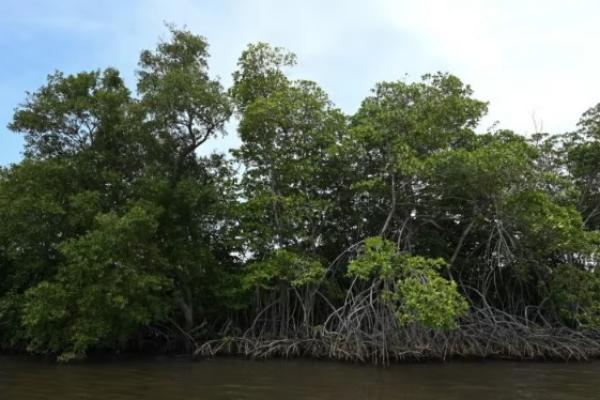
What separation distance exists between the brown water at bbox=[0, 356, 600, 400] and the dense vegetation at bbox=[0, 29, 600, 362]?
2.89 feet

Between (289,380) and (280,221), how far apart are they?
5583 millimetres

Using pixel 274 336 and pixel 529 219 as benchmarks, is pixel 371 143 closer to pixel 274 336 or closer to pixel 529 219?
pixel 529 219

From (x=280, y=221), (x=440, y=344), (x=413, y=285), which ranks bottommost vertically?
(x=440, y=344)

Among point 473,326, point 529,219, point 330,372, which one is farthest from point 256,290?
point 529,219

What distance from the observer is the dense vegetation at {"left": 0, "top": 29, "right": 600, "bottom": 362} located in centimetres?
1333

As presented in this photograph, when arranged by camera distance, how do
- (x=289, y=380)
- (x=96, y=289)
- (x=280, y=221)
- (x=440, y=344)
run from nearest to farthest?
(x=289, y=380) < (x=96, y=289) < (x=440, y=344) < (x=280, y=221)

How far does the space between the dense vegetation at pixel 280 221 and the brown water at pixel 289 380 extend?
2.89 ft

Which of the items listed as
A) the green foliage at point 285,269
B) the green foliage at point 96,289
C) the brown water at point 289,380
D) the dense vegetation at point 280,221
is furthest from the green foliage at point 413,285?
the green foliage at point 96,289

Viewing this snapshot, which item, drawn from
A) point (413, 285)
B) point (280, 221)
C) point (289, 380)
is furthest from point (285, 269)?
point (289, 380)

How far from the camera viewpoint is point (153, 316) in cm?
1445

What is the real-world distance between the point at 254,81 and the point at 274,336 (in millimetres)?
6982

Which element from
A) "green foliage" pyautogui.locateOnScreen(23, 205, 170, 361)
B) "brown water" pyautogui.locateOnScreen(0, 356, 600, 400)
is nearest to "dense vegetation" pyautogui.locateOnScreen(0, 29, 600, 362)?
"green foliage" pyautogui.locateOnScreen(23, 205, 170, 361)

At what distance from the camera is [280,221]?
1566 centimetres

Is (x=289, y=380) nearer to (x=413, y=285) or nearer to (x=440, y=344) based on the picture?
(x=413, y=285)
